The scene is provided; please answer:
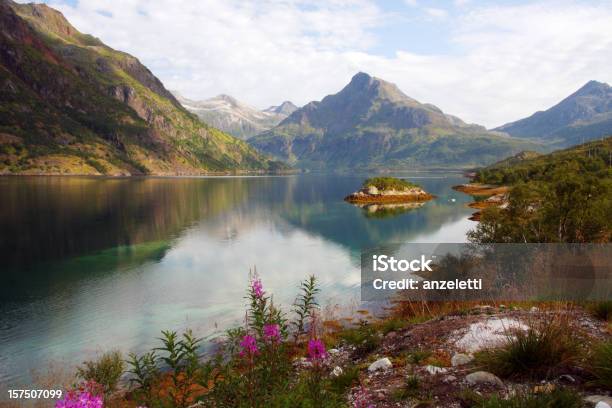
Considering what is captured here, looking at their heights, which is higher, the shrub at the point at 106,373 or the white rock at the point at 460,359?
the white rock at the point at 460,359

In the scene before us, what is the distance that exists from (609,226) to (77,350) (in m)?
38.8

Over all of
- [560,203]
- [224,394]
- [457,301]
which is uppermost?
[560,203]

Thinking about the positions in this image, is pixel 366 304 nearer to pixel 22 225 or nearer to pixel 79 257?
pixel 79 257

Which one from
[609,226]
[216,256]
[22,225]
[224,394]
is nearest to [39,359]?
[224,394]

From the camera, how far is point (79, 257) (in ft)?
170

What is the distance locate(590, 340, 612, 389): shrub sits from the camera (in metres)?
7.89

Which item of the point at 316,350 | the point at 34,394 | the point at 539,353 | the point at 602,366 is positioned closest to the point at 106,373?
the point at 34,394

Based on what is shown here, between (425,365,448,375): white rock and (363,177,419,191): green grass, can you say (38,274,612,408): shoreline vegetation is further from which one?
(363,177,419,191): green grass

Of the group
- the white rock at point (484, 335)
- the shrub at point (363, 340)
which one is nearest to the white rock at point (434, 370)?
the white rock at point (484, 335)

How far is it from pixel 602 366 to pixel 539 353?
1.25 metres

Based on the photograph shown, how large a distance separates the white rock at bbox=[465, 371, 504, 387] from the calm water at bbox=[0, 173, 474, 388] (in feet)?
75.7

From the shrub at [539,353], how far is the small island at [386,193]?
126 metres

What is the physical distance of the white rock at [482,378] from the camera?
9.20m

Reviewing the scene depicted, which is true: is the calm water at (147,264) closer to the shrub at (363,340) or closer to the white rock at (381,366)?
the shrub at (363,340)
